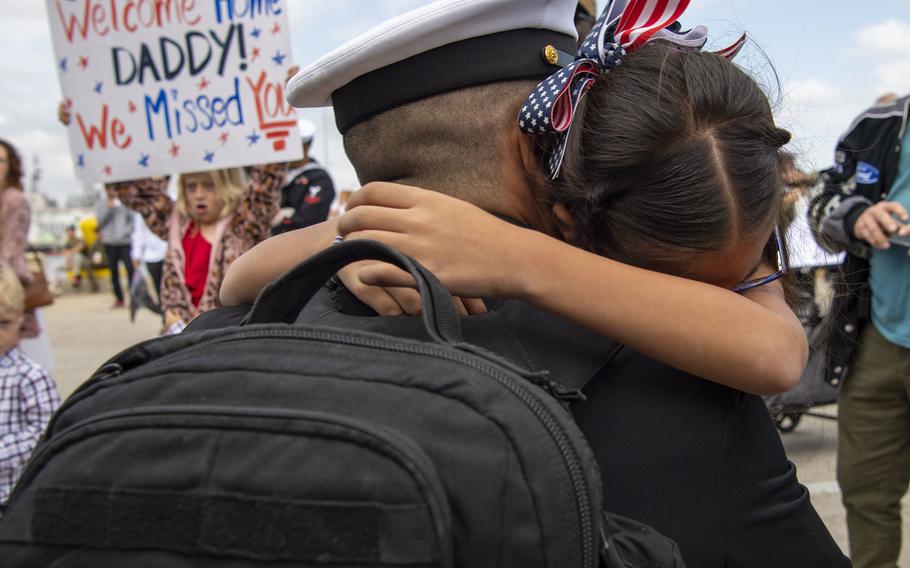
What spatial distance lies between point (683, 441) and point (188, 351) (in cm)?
63

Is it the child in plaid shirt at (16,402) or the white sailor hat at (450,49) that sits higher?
the white sailor hat at (450,49)

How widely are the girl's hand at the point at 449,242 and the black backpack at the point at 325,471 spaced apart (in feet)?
0.57

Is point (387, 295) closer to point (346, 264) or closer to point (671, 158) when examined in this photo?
point (346, 264)

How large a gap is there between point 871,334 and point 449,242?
2674 millimetres

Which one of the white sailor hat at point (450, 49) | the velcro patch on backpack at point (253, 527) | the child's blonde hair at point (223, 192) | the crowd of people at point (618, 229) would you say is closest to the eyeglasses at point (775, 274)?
the crowd of people at point (618, 229)

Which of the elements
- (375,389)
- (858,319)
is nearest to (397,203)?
(375,389)

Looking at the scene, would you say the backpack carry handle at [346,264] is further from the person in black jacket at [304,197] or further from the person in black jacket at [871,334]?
the person in black jacket at [304,197]

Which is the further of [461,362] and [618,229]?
[618,229]

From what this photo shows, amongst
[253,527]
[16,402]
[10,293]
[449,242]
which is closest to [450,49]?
[449,242]

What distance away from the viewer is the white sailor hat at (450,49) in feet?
3.59

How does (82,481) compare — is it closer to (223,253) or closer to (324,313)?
(324,313)

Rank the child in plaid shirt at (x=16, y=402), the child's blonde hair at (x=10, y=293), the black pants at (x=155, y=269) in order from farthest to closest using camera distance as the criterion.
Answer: the black pants at (x=155, y=269), the child's blonde hair at (x=10, y=293), the child in plaid shirt at (x=16, y=402)

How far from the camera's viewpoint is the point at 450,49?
1121mm

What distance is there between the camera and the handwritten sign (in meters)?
3.54
